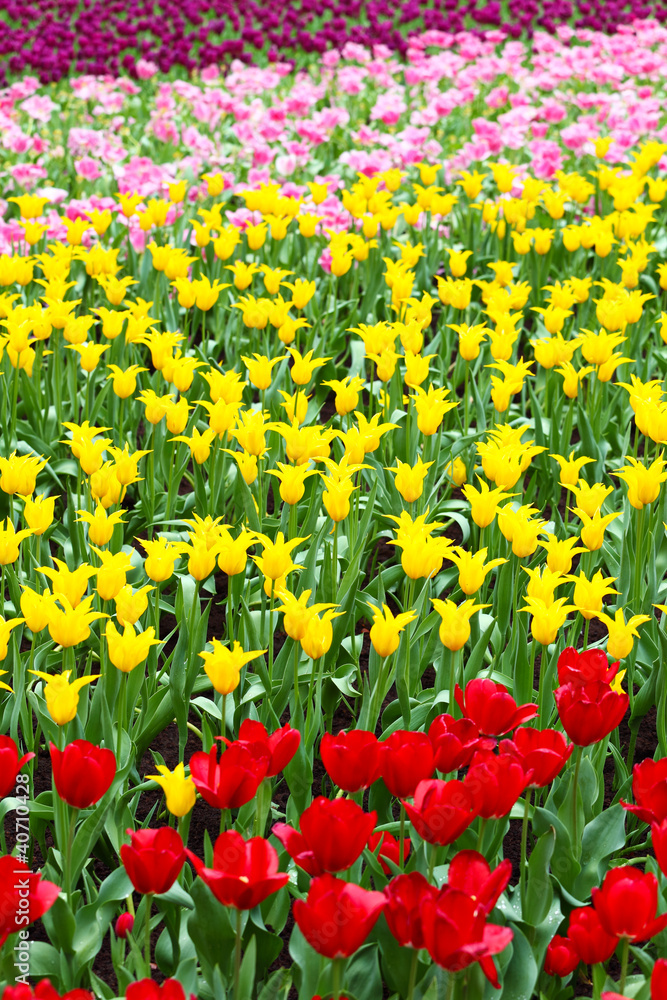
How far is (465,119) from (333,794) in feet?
24.2

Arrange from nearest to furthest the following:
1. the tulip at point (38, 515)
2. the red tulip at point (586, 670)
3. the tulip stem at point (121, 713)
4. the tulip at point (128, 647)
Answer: the red tulip at point (586, 670), the tulip at point (128, 647), the tulip stem at point (121, 713), the tulip at point (38, 515)

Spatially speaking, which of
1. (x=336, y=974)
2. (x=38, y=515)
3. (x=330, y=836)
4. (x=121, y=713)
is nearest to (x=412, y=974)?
(x=336, y=974)

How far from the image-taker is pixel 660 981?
1271mm

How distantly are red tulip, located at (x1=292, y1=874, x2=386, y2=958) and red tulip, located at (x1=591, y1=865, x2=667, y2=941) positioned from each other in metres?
0.31

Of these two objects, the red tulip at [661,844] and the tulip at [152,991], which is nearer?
the tulip at [152,991]

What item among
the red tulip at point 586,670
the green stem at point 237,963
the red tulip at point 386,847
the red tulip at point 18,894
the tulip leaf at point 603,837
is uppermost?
the red tulip at point 586,670

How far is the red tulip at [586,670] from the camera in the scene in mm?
1719

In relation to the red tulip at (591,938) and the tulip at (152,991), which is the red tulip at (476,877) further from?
the tulip at (152,991)

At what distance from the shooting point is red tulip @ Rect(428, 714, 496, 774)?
161 centimetres

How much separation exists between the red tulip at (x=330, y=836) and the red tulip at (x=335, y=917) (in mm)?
90

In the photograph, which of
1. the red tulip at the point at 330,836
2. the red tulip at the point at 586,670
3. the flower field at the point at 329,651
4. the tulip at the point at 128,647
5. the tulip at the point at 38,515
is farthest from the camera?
the tulip at the point at 38,515

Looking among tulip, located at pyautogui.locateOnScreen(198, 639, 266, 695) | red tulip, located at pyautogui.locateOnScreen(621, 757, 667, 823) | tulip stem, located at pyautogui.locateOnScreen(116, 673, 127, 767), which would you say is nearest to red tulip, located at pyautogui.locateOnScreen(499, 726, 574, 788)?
red tulip, located at pyautogui.locateOnScreen(621, 757, 667, 823)

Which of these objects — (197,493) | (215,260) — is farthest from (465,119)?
(197,493)

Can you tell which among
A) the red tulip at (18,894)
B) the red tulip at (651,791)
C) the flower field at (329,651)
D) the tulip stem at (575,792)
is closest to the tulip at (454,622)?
the flower field at (329,651)
